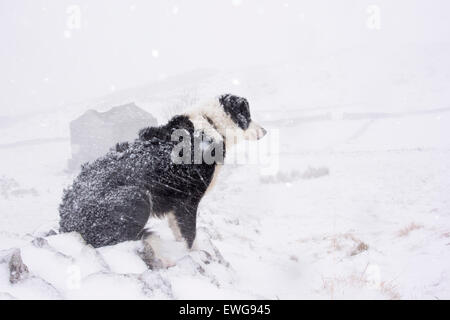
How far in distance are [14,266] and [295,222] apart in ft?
29.0

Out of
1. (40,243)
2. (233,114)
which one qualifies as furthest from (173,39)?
(40,243)

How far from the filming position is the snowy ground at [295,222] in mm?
2998

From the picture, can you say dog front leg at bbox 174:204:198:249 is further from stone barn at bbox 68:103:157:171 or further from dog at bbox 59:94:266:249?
stone barn at bbox 68:103:157:171

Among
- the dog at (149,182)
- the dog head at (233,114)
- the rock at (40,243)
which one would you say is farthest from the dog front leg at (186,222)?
the rock at (40,243)

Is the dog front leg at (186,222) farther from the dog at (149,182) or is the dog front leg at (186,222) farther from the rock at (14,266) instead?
the rock at (14,266)

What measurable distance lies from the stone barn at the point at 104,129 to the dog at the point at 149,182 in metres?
22.7

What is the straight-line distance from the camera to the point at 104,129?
1088 inches

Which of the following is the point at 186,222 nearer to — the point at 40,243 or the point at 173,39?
the point at 40,243

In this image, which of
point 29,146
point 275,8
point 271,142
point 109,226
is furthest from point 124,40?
point 109,226

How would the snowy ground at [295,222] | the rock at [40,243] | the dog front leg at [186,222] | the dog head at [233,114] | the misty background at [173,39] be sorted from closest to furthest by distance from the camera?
the snowy ground at [295,222] < the rock at [40,243] < the dog front leg at [186,222] < the dog head at [233,114] < the misty background at [173,39]

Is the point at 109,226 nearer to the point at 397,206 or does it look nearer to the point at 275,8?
the point at 397,206

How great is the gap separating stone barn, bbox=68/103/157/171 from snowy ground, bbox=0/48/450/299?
3.08m

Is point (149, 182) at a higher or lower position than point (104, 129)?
lower

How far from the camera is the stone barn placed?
27.4 metres
